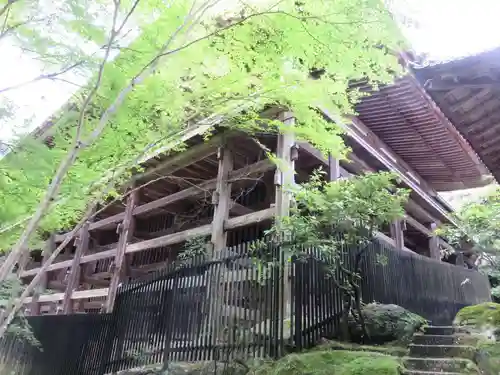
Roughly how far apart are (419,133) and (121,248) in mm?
8167

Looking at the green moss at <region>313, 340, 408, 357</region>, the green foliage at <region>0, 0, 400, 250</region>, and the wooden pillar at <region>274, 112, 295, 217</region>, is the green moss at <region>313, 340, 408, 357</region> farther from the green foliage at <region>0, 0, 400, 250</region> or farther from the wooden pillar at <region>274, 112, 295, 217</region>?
the green foliage at <region>0, 0, 400, 250</region>

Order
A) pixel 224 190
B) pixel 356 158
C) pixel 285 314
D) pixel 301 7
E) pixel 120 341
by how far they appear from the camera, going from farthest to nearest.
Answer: pixel 356 158 < pixel 224 190 < pixel 120 341 < pixel 285 314 < pixel 301 7

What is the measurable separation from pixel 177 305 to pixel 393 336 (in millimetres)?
3362

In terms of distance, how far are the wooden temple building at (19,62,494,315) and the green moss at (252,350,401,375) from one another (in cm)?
260

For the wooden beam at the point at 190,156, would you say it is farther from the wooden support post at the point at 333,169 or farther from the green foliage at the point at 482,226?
the green foliage at the point at 482,226

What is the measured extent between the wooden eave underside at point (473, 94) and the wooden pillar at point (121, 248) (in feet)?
26.6

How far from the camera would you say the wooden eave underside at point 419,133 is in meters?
8.16

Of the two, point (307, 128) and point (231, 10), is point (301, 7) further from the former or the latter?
point (307, 128)

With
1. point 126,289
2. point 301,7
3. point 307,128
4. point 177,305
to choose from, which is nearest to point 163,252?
point 126,289

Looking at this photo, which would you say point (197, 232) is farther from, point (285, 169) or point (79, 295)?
point (79, 295)

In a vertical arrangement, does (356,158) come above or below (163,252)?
above

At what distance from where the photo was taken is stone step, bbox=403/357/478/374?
13.0 ft

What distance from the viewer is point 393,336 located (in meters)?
5.50

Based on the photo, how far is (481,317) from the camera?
19.1ft
